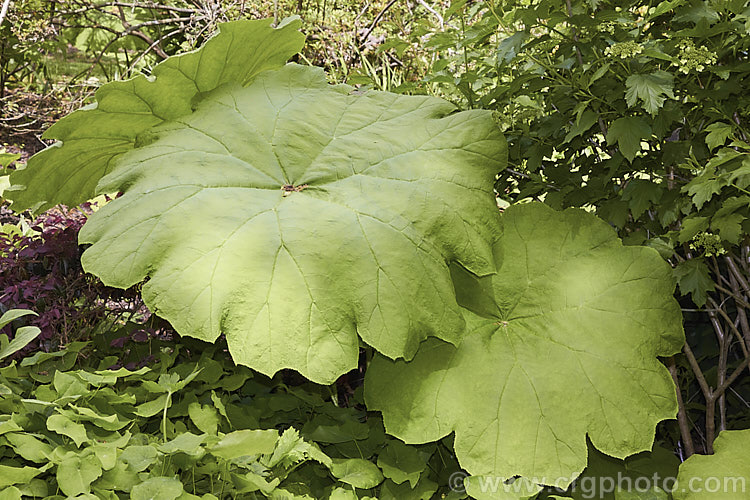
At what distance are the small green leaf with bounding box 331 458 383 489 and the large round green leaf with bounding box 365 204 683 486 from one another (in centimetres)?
9

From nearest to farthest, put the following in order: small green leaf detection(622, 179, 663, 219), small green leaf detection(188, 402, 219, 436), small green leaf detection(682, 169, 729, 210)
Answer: small green leaf detection(682, 169, 729, 210) < small green leaf detection(188, 402, 219, 436) < small green leaf detection(622, 179, 663, 219)

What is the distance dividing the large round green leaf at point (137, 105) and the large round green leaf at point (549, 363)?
2.35ft

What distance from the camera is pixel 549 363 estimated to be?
1.30 metres

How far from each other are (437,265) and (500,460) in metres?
0.39

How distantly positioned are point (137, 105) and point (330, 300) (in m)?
0.68

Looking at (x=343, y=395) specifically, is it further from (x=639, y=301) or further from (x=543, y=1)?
(x=543, y=1)

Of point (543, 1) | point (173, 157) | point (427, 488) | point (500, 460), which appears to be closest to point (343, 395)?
point (427, 488)

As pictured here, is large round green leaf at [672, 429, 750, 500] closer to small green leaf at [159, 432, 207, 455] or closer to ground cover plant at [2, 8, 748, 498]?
ground cover plant at [2, 8, 748, 498]

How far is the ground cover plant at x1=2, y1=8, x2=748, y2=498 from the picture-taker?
3.76ft

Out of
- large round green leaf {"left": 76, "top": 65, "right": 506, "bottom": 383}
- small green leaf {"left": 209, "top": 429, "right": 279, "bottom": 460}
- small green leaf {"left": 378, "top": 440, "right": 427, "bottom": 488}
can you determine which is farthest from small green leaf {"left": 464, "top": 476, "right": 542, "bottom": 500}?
small green leaf {"left": 209, "top": 429, "right": 279, "bottom": 460}

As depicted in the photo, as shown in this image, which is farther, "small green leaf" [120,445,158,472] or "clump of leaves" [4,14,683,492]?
"clump of leaves" [4,14,683,492]

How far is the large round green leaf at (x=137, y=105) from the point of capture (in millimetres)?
1402

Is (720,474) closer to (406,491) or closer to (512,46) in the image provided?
(406,491)

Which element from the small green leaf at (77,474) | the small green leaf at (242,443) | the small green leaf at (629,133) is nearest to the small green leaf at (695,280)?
the small green leaf at (629,133)
